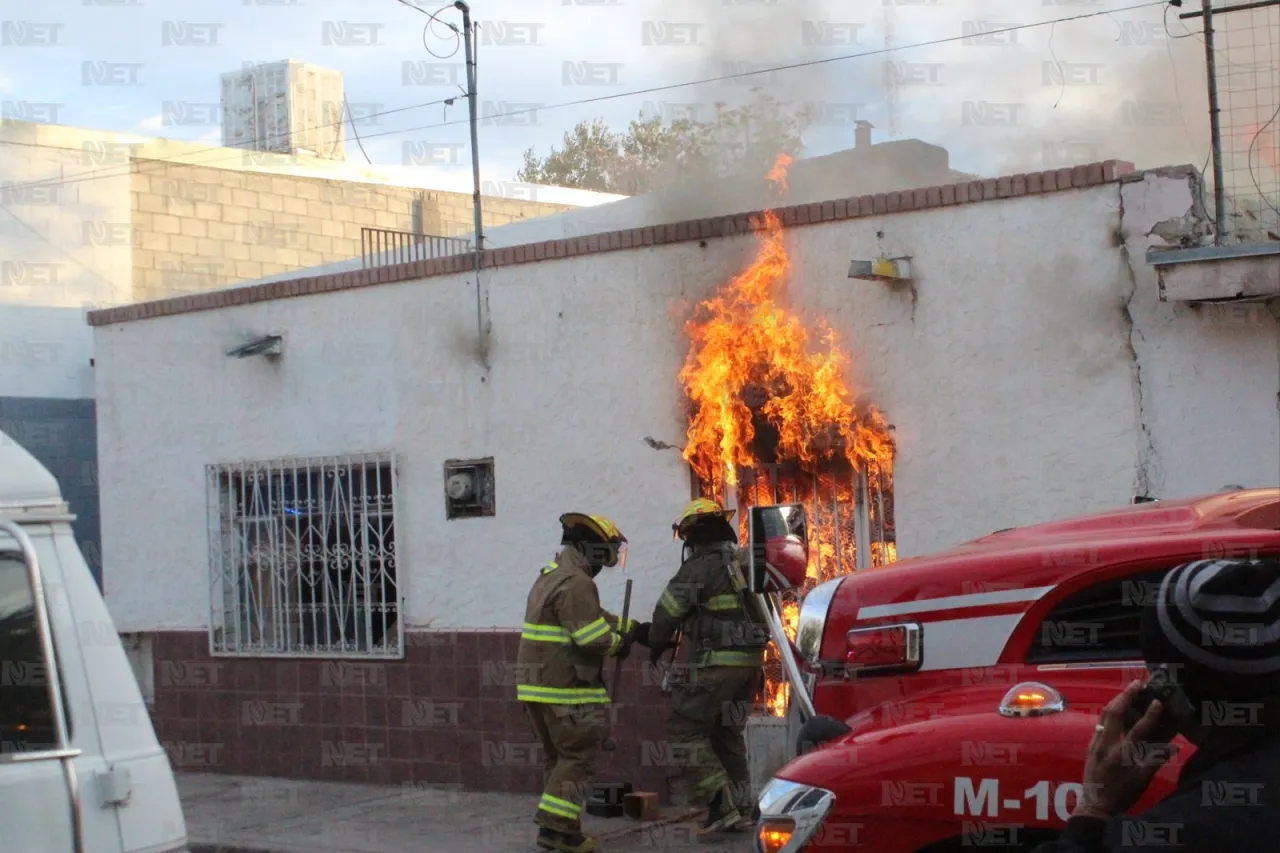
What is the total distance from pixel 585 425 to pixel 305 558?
108 inches

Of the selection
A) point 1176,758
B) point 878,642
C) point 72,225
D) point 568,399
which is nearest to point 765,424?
point 568,399

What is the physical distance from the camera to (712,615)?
27.4 ft

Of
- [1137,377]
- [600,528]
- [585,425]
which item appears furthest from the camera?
[585,425]

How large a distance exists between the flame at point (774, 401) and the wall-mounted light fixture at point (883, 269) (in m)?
0.53

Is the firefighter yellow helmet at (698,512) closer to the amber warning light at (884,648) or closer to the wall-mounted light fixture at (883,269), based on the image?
the wall-mounted light fixture at (883,269)

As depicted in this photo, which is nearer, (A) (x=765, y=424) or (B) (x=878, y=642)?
(B) (x=878, y=642)

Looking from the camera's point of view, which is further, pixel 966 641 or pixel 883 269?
pixel 883 269

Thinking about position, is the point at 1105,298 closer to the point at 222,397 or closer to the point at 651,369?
the point at 651,369

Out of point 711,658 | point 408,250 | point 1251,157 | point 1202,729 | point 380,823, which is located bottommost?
point 380,823

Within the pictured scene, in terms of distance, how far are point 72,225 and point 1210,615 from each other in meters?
14.9

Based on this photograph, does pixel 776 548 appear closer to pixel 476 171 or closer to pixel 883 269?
pixel 883 269

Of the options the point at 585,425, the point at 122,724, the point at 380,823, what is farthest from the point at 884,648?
the point at 380,823

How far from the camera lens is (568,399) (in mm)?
10023

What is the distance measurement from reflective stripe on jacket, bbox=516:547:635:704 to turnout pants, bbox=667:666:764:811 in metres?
0.53
